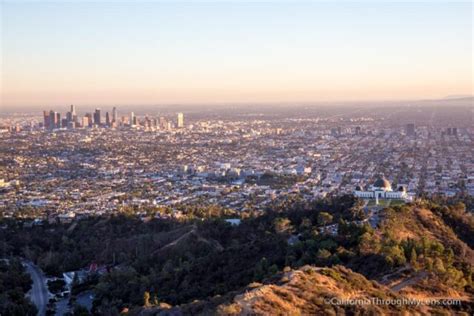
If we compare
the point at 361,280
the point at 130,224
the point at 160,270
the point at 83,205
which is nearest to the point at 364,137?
the point at 83,205

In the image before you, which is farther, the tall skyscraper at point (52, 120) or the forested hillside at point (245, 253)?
the tall skyscraper at point (52, 120)

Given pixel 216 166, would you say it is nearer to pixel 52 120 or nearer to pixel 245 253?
pixel 245 253

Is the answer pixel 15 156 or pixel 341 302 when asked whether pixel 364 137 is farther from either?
pixel 341 302

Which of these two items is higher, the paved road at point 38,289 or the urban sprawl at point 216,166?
the urban sprawl at point 216,166

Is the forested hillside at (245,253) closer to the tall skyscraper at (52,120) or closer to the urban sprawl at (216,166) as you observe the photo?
the urban sprawl at (216,166)

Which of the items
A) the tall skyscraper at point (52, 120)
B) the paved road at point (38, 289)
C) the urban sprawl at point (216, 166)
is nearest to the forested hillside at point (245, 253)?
the paved road at point (38, 289)

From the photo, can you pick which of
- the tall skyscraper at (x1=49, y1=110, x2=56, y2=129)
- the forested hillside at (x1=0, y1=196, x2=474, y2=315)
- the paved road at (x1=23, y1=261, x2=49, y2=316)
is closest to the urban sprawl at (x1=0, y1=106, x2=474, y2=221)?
the forested hillside at (x1=0, y1=196, x2=474, y2=315)

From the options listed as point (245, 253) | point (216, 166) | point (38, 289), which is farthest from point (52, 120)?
point (245, 253)

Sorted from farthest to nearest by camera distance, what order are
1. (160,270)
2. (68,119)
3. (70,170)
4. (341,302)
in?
1. (68,119)
2. (70,170)
3. (160,270)
4. (341,302)
